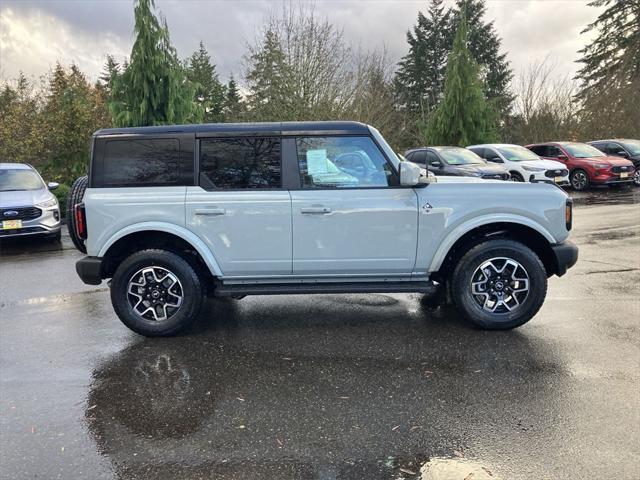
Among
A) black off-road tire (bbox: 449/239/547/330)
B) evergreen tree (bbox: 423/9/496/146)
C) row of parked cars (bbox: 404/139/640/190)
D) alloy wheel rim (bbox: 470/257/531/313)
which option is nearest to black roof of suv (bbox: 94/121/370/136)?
black off-road tire (bbox: 449/239/547/330)

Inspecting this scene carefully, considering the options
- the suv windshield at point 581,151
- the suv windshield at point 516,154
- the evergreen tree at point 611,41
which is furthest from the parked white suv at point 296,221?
the evergreen tree at point 611,41

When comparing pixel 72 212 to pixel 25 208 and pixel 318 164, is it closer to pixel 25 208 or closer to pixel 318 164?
pixel 318 164

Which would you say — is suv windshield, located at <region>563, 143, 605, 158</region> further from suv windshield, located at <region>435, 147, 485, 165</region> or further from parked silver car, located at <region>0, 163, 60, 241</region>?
parked silver car, located at <region>0, 163, 60, 241</region>

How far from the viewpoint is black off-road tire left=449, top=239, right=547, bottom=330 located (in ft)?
15.2

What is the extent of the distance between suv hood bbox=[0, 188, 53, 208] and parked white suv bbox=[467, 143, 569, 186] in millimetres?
13122

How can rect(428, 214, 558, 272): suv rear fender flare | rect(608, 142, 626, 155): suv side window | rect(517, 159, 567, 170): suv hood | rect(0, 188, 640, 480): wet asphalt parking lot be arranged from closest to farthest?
rect(0, 188, 640, 480): wet asphalt parking lot
rect(428, 214, 558, 272): suv rear fender flare
rect(517, 159, 567, 170): suv hood
rect(608, 142, 626, 155): suv side window

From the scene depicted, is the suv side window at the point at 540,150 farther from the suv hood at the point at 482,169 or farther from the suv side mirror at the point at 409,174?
the suv side mirror at the point at 409,174

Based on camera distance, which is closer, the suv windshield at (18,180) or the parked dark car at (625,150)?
the suv windshield at (18,180)

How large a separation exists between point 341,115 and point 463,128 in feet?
19.4

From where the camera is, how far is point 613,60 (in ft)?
124

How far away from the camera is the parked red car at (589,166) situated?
56.6ft

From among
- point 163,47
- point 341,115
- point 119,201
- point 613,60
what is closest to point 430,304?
point 119,201

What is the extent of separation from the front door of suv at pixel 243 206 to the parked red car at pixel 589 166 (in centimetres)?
1608

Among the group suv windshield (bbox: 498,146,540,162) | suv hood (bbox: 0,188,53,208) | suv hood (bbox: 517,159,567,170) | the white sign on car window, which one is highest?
suv windshield (bbox: 498,146,540,162)
